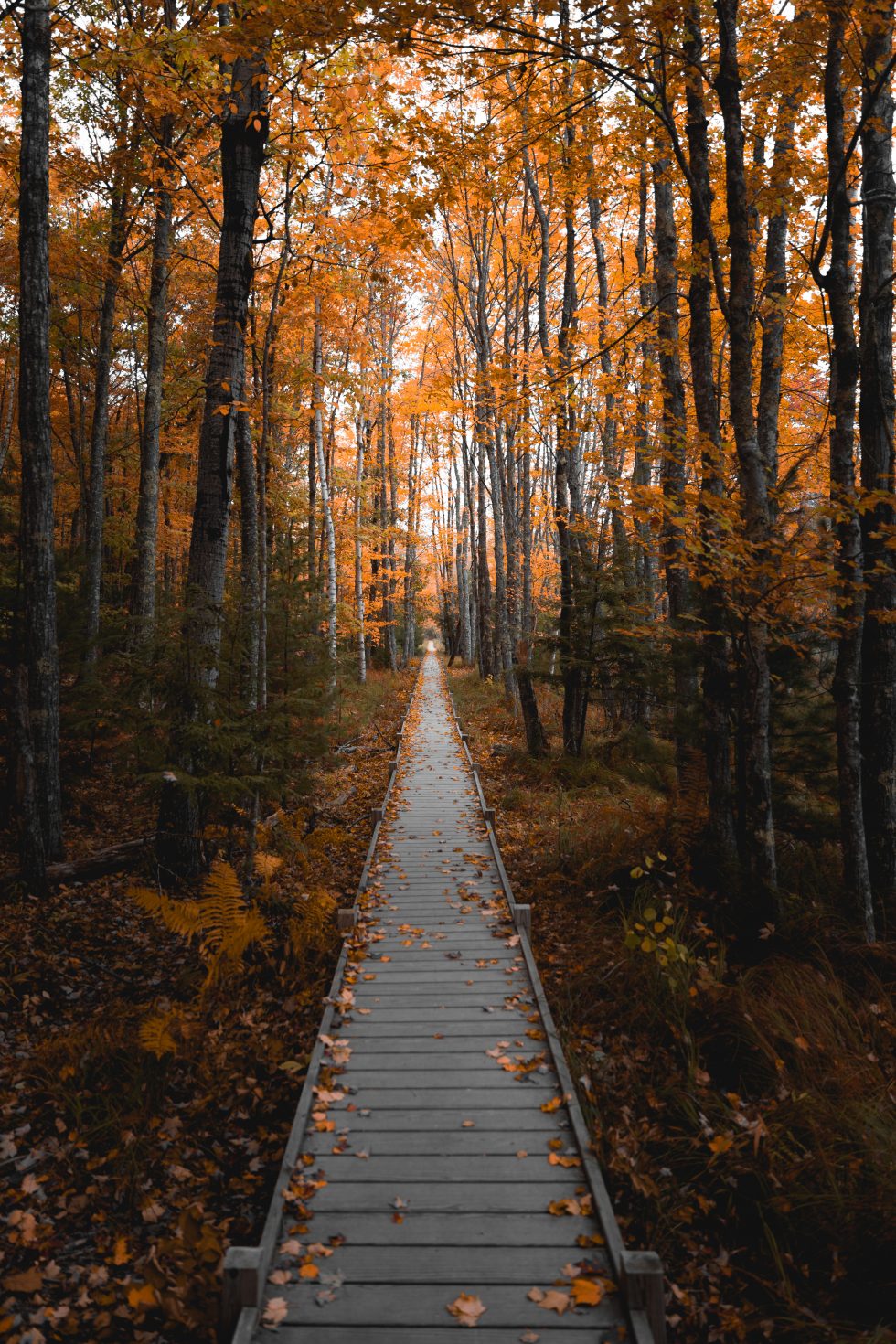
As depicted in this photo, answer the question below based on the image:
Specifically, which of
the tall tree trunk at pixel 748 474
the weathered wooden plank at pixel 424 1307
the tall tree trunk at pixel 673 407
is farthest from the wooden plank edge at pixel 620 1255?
the tall tree trunk at pixel 673 407

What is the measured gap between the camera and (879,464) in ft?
17.1

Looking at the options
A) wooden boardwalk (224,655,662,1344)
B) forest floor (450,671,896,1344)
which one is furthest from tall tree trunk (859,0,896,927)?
wooden boardwalk (224,655,662,1344)

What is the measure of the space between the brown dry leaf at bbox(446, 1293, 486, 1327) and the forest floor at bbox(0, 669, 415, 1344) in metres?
1.01

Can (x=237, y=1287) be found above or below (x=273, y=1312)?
above

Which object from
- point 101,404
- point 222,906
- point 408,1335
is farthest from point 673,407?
point 101,404

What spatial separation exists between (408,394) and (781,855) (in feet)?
63.4

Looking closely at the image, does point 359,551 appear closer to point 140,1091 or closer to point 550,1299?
point 140,1091

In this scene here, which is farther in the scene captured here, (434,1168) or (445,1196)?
(434,1168)

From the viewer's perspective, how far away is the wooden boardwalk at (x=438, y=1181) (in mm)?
2623

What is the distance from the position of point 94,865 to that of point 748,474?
22.7 feet

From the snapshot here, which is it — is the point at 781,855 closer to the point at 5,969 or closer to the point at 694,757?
the point at 694,757

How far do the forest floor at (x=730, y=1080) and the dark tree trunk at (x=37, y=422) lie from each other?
488 centimetres

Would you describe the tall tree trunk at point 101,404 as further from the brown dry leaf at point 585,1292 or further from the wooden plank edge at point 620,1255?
the brown dry leaf at point 585,1292

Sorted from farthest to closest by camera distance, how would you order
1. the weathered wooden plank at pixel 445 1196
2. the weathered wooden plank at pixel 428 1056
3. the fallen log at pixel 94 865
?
the fallen log at pixel 94 865, the weathered wooden plank at pixel 428 1056, the weathered wooden plank at pixel 445 1196
